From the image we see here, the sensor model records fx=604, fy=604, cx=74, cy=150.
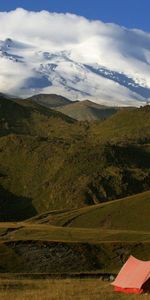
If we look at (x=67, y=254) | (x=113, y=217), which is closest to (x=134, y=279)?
(x=67, y=254)

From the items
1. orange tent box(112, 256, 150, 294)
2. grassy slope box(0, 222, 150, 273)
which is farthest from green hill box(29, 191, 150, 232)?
orange tent box(112, 256, 150, 294)

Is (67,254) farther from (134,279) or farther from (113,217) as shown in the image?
(113,217)

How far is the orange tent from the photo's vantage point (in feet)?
133

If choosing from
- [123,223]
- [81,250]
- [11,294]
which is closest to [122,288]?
[11,294]

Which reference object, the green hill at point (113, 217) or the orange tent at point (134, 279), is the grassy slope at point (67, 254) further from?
the green hill at point (113, 217)

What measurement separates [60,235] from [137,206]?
65.4 metres

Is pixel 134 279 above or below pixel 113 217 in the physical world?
above

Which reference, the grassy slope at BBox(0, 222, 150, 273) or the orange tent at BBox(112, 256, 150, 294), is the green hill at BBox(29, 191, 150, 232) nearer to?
the grassy slope at BBox(0, 222, 150, 273)

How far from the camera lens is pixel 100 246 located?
96.6 metres

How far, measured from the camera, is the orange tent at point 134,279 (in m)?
40.4

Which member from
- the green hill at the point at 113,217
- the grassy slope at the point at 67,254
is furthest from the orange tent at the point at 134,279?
the green hill at the point at 113,217

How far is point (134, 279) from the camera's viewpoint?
4244cm

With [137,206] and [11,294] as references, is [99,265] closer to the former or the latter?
[11,294]

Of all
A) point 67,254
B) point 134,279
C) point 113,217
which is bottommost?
point 113,217
